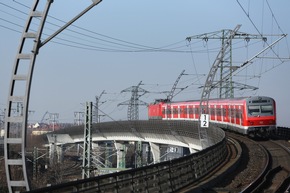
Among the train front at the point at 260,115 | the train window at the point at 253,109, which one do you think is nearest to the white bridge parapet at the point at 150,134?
the train front at the point at 260,115

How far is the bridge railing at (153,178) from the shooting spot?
9198 millimetres

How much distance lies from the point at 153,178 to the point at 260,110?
2502cm

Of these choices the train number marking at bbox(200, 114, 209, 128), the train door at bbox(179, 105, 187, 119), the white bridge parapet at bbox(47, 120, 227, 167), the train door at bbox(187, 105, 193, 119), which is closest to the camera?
the train number marking at bbox(200, 114, 209, 128)

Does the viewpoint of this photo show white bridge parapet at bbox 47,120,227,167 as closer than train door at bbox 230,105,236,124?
No

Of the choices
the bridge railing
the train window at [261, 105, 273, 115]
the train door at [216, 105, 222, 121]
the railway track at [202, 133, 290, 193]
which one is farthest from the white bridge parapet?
the bridge railing

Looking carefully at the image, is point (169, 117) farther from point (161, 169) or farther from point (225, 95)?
point (161, 169)

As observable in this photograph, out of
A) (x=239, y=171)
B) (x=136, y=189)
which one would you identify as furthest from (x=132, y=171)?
(x=239, y=171)

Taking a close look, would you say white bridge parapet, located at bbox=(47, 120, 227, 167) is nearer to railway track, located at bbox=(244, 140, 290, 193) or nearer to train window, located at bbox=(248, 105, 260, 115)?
train window, located at bbox=(248, 105, 260, 115)

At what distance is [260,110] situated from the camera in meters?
36.2

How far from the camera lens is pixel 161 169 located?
13.4m

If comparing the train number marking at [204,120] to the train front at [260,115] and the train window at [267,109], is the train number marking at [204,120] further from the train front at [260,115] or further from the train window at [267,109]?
the train window at [267,109]

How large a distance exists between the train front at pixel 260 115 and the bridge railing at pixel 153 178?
652 inches

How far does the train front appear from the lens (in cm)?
3609

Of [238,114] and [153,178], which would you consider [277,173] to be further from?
[238,114]
